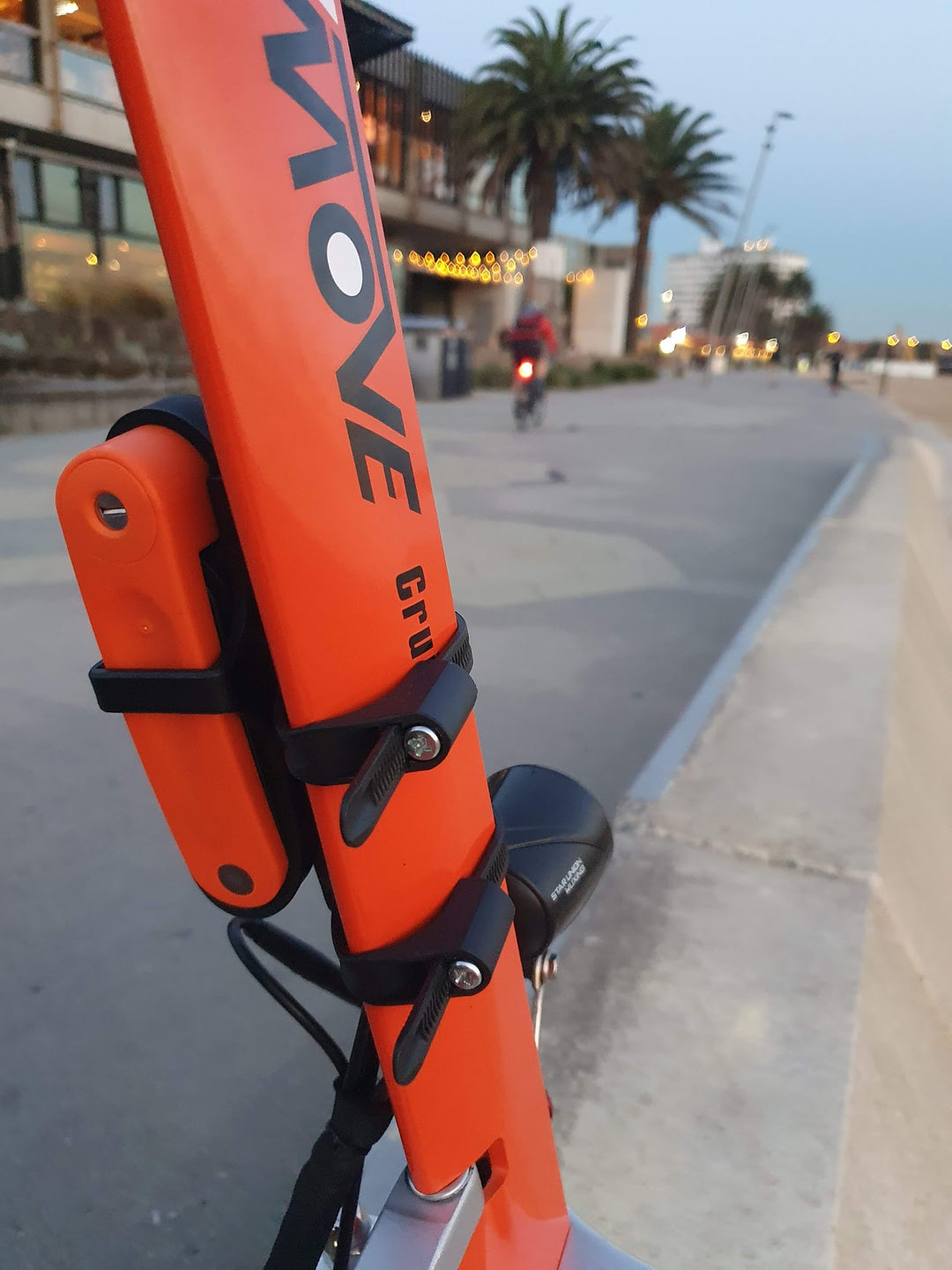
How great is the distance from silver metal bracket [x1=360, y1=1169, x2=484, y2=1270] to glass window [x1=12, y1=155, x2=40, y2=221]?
16.1 metres

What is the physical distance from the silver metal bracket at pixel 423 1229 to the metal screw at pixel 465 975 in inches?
12.2

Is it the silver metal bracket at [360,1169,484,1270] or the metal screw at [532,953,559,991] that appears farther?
the metal screw at [532,953,559,991]

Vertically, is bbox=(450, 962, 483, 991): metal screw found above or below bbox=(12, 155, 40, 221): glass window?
below

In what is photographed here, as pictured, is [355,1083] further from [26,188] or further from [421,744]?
[26,188]

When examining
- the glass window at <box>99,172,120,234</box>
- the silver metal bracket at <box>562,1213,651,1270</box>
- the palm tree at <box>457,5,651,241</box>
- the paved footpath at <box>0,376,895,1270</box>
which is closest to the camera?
the silver metal bracket at <box>562,1213,651,1270</box>

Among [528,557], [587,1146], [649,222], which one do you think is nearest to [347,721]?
[587,1146]

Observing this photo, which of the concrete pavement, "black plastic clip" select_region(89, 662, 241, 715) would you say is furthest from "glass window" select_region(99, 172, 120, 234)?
"black plastic clip" select_region(89, 662, 241, 715)

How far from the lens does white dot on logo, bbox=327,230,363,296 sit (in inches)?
29.4

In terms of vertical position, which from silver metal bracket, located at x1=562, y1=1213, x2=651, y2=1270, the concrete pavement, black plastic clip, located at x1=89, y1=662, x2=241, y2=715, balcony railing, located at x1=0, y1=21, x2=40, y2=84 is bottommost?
the concrete pavement

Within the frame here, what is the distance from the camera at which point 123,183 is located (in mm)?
9852

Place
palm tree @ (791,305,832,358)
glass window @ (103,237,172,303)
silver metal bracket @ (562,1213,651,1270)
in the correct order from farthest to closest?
palm tree @ (791,305,832,358) < glass window @ (103,237,172,303) < silver metal bracket @ (562,1213,651,1270)

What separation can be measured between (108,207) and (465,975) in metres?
17.1

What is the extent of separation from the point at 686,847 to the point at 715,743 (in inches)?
23.6

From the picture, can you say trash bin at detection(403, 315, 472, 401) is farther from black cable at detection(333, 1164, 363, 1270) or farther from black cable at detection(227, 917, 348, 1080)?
black cable at detection(333, 1164, 363, 1270)
